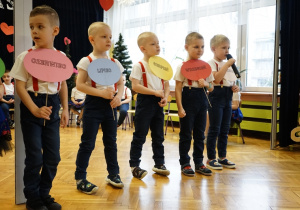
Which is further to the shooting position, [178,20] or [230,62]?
[178,20]

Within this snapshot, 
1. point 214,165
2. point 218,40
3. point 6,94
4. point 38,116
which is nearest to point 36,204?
point 38,116

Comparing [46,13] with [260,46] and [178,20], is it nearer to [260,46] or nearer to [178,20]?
[260,46]

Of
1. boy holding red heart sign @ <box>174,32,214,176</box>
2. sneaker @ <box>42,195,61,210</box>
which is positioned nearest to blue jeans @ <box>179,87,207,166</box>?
boy holding red heart sign @ <box>174,32,214,176</box>

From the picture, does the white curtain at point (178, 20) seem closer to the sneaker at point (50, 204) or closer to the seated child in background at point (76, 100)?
the seated child in background at point (76, 100)

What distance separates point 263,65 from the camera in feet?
15.6

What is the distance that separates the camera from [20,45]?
5.56 feet

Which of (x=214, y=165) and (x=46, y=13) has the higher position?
(x=46, y=13)

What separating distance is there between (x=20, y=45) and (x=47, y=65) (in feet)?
0.88

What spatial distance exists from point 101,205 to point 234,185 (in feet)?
3.11

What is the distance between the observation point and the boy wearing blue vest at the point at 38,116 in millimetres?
1522

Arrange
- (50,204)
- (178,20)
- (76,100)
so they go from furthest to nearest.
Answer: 1. (76,100)
2. (178,20)
3. (50,204)

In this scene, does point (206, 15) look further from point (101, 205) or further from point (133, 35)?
point (101, 205)

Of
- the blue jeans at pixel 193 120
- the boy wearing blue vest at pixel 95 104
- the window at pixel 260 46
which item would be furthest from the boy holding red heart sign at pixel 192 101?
the window at pixel 260 46

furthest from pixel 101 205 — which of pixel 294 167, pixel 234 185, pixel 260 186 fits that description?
pixel 294 167
